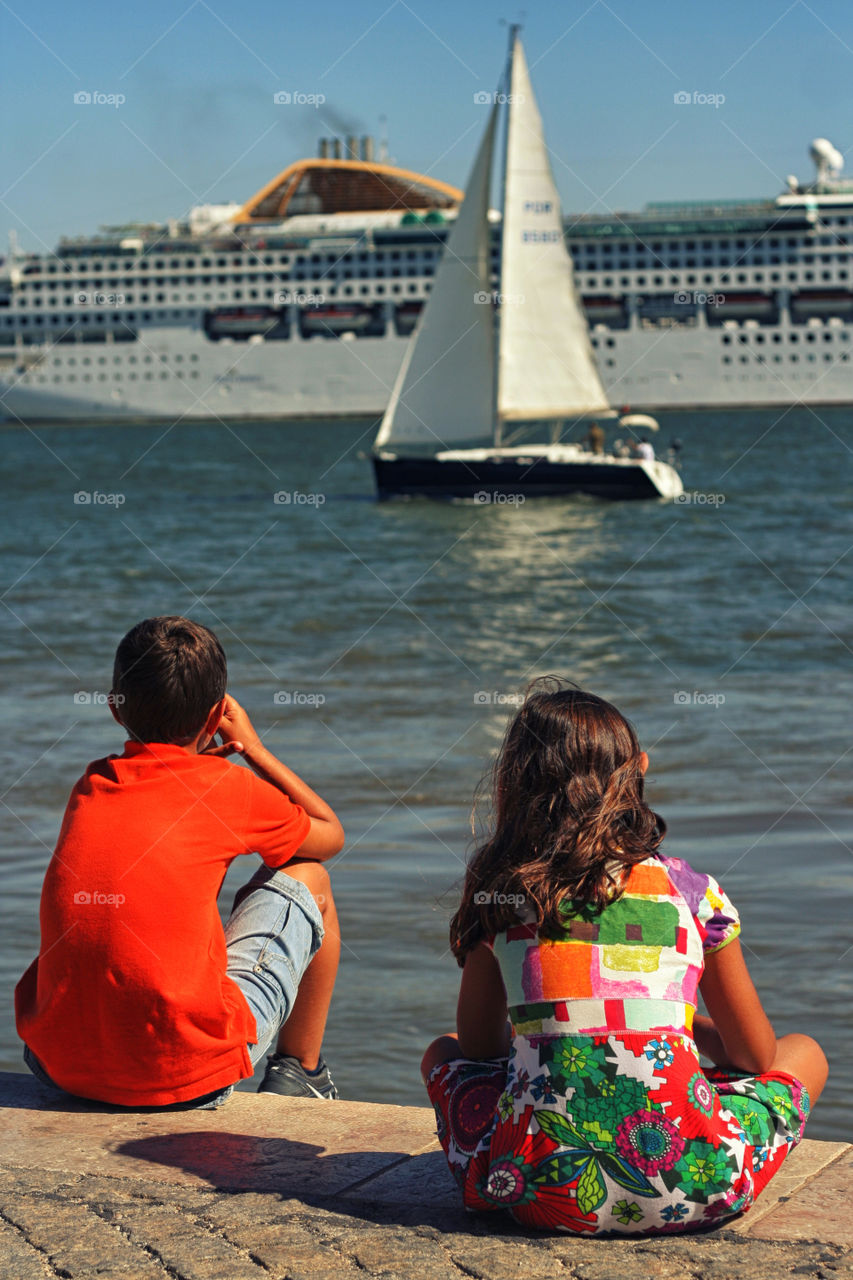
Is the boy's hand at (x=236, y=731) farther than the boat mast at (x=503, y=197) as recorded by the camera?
No

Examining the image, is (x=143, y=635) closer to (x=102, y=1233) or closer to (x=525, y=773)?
(x=525, y=773)

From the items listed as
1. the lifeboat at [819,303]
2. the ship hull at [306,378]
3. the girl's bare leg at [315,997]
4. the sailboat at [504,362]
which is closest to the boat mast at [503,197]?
the sailboat at [504,362]

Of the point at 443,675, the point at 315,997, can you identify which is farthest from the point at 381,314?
the point at 315,997

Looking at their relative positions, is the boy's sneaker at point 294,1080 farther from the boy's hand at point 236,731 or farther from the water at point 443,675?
the boy's hand at point 236,731

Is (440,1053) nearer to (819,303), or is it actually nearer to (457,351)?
(457,351)

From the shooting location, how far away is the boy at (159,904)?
238 cm

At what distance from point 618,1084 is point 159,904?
2.72 ft

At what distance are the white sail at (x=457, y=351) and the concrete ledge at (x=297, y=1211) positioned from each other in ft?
74.8

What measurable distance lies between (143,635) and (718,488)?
82.9 ft

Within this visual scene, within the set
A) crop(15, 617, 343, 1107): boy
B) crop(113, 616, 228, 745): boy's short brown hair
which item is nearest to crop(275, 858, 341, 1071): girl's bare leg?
crop(15, 617, 343, 1107): boy

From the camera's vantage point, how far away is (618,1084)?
1.92m

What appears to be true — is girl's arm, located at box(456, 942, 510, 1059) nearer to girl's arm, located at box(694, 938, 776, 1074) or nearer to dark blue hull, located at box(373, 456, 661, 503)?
girl's arm, located at box(694, 938, 776, 1074)

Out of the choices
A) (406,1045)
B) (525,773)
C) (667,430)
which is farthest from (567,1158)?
(667,430)

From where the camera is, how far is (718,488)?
88.1 feet
